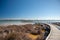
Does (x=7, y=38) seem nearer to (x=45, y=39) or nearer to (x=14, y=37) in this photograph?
(x=14, y=37)

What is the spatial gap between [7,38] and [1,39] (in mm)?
447

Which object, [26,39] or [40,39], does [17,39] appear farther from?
[40,39]

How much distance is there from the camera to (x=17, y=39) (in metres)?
10.3

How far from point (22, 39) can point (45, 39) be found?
189 centimetres

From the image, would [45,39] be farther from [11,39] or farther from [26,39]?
[11,39]

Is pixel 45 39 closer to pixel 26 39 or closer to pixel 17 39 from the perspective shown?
pixel 26 39

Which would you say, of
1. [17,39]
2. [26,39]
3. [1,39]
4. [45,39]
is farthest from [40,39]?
[1,39]

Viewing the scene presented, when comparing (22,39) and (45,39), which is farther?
(45,39)

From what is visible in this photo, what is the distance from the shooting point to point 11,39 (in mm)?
10477

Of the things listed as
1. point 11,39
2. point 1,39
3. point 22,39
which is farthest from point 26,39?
point 1,39

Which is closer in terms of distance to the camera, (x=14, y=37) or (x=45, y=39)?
(x=14, y=37)

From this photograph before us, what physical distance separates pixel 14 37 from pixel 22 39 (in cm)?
60

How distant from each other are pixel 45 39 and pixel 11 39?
8.73 feet

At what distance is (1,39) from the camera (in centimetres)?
1068
